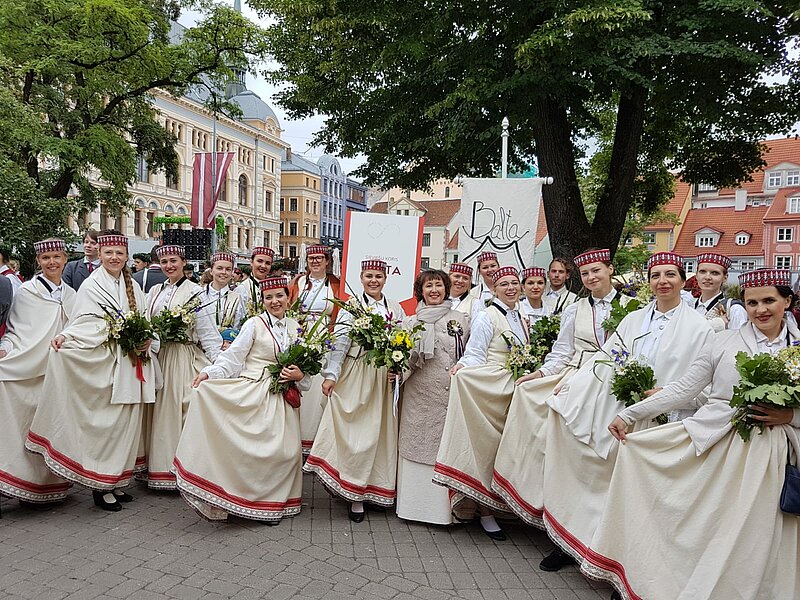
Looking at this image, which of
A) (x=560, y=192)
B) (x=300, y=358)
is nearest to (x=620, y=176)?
(x=560, y=192)

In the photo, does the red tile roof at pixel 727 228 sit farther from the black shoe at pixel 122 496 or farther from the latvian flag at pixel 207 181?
the black shoe at pixel 122 496

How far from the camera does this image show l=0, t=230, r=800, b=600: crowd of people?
12.5 feet

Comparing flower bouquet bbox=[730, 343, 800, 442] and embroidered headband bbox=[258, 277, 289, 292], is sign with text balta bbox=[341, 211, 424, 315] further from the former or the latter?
flower bouquet bbox=[730, 343, 800, 442]

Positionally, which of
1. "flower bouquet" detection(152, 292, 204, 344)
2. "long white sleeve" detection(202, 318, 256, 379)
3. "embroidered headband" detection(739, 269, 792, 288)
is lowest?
"long white sleeve" detection(202, 318, 256, 379)

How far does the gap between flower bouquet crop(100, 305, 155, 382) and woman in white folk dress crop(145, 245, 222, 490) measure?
0.93ft

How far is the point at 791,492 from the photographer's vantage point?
3.37 m

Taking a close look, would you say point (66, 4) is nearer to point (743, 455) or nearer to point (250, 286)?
point (250, 286)

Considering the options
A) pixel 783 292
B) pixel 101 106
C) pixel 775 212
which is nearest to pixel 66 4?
pixel 101 106

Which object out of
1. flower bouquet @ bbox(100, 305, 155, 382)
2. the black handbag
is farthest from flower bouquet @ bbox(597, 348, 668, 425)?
flower bouquet @ bbox(100, 305, 155, 382)

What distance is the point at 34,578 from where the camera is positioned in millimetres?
4180

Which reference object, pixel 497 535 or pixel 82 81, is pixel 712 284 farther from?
pixel 82 81

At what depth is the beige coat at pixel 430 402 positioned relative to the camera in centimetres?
539

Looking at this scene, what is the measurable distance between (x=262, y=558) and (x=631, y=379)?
2675 mm

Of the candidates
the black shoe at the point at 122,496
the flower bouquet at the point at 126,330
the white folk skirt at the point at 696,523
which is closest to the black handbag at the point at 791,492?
the white folk skirt at the point at 696,523
